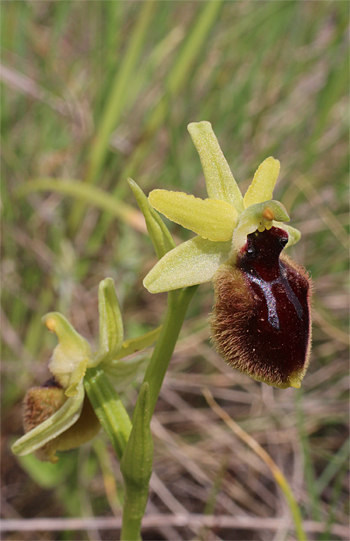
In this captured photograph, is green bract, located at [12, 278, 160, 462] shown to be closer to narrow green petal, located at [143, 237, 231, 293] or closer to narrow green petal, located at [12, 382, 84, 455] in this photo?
narrow green petal, located at [12, 382, 84, 455]

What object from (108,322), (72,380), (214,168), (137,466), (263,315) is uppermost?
(214,168)

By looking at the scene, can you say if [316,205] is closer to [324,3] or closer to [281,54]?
[281,54]

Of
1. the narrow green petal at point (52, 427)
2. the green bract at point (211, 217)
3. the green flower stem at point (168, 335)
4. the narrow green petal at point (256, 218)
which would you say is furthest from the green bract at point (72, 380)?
the narrow green petal at point (256, 218)

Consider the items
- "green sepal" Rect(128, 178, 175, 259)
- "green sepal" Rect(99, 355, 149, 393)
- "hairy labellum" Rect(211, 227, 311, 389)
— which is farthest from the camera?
"green sepal" Rect(99, 355, 149, 393)

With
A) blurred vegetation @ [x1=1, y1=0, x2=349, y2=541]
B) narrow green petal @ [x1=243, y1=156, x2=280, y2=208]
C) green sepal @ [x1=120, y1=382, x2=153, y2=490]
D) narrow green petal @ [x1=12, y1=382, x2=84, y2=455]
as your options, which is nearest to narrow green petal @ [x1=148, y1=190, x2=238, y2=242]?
narrow green petal @ [x1=243, y1=156, x2=280, y2=208]

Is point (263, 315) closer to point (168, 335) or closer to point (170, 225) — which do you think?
point (168, 335)

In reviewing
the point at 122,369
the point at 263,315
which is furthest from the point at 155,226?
the point at 122,369

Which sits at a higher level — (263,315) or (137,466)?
(263,315)
